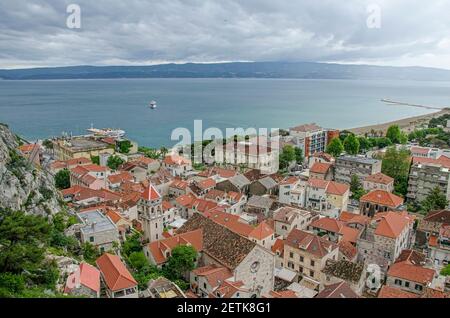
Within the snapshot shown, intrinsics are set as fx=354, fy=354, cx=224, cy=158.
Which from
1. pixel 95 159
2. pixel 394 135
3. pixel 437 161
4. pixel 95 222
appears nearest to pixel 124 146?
pixel 95 159

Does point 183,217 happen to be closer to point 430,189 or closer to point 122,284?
point 122,284

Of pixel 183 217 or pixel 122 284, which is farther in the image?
pixel 183 217

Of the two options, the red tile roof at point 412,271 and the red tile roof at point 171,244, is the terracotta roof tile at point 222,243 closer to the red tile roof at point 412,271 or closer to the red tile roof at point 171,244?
the red tile roof at point 171,244

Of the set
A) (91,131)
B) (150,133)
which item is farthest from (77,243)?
(150,133)

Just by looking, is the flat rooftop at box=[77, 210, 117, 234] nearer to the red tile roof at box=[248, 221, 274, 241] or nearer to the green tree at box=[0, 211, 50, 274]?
the green tree at box=[0, 211, 50, 274]

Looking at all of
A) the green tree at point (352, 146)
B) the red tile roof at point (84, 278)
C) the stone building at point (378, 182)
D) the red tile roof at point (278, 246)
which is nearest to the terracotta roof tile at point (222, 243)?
the red tile roof at point (278, 246)

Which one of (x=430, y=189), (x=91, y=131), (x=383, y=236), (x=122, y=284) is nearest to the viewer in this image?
(x=122, y=284)
